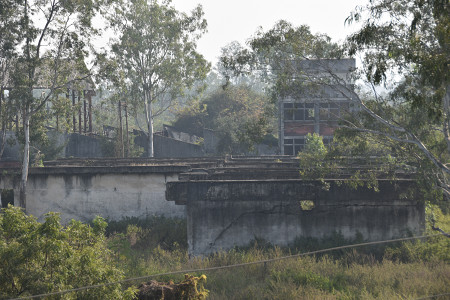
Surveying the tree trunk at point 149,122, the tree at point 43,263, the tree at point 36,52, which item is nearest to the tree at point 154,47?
the tree trunk at point 149,122

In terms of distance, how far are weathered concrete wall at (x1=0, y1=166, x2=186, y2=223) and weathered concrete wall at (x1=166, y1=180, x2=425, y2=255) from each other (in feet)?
16.2

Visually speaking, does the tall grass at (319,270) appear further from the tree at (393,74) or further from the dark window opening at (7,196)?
the dark window opening at (7,196)

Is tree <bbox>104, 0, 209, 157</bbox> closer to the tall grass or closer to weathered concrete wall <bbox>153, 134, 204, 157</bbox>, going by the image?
weathered concrete wall <bbox>153, 134, 204, 157</bbox>

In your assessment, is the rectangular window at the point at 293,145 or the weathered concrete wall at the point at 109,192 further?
the rectangular window at the point at 293,145

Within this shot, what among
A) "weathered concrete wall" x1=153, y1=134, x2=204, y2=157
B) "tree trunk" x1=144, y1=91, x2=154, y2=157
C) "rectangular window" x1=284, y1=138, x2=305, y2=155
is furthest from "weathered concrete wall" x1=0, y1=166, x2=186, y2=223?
"weathered concrete wall" x1=153, y1=134, x2=204, y2=157

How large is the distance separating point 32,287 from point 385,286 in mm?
6791

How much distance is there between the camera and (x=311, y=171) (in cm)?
1461

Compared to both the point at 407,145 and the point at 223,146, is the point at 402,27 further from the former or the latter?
the point at 223,146

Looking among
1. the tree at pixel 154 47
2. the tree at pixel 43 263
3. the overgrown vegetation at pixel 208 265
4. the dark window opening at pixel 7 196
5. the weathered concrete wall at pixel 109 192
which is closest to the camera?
the tree at pixel 43 263

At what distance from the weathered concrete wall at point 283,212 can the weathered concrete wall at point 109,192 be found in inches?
195

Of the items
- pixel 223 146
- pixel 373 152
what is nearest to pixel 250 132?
pixel 373 152

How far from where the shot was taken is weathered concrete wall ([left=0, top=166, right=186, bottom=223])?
739 inches

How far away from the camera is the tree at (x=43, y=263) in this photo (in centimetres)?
695

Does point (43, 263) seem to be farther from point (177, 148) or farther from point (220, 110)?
point (220, 110)
